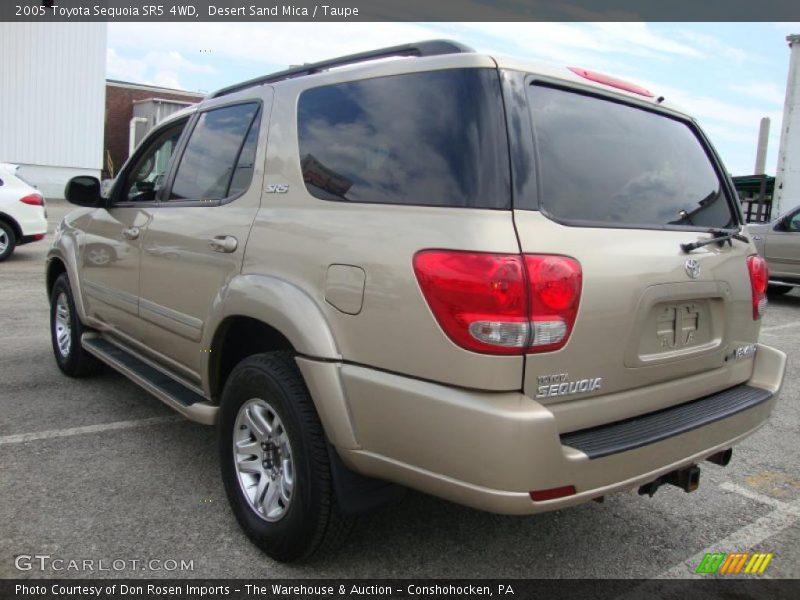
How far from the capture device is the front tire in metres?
2.49

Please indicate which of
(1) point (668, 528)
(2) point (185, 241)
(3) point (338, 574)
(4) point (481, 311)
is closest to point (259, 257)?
(2) point (185, 241)

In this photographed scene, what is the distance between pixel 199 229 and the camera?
10.6 feet

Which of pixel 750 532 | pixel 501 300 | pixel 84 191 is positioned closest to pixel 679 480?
pixel 750 532

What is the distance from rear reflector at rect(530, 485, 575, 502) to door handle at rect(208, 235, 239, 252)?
5.33 feet

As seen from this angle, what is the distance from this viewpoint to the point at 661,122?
297 cm

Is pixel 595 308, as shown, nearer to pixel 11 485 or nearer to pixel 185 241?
pixel 185 241

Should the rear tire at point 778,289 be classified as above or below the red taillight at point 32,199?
below

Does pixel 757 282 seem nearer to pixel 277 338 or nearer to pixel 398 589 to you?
pixel 398 589

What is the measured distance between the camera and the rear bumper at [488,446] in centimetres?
205

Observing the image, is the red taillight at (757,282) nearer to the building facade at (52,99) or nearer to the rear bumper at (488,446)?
the rear bumper at (488,446)

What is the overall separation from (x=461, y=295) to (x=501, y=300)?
12cm

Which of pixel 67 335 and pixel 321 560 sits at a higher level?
pixel 67 335

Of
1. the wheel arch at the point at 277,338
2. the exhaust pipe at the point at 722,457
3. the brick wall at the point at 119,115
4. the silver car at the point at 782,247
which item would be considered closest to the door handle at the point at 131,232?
the wheel arch at the point at 277,338

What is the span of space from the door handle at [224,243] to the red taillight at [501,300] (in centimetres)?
115
